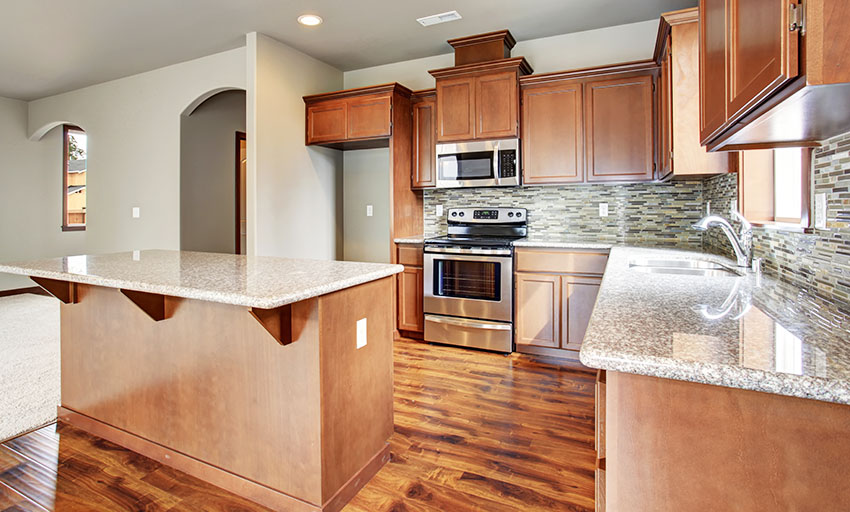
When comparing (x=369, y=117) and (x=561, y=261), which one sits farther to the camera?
(x=369, y=117)

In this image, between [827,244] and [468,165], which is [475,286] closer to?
[468,165]

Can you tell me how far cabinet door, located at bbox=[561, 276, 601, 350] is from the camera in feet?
10.9

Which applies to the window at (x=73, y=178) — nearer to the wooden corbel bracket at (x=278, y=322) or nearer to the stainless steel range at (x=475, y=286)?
the stainless steel range at (x=475, y=286)

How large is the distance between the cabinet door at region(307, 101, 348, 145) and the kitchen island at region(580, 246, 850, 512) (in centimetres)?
355

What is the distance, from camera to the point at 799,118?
104cm

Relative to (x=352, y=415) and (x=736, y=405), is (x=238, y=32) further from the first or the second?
(x=736, y=405)

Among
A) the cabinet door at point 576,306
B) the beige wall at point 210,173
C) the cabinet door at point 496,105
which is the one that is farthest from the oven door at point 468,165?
the beige wall at point 210,173

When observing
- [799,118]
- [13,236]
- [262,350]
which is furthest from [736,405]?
[13,236]

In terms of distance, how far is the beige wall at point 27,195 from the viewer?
5.79m

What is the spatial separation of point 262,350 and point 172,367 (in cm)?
56

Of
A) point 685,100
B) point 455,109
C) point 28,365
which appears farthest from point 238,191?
point 685,100

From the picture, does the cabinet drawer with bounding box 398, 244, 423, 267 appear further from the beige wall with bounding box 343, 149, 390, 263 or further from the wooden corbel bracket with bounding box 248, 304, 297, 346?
the wooden corbel bracket with bounding box 248, 304, 297, 346

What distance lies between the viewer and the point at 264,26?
358cm

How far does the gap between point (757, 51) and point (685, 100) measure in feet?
6.52
